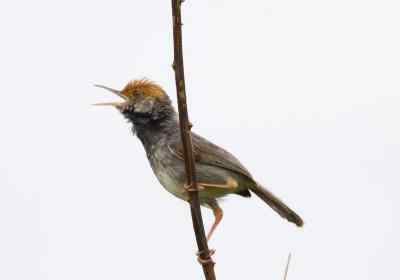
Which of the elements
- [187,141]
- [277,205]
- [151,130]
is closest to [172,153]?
[151,130]

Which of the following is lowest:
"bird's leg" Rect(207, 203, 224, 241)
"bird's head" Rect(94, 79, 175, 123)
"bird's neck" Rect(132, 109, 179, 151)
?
"bird's leg" Rect(207, 203, 224, 241)

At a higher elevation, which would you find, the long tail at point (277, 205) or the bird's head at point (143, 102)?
the bird's head at point (143, 102)

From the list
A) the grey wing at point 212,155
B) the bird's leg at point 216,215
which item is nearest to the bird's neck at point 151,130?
the grey wing at point 212,155

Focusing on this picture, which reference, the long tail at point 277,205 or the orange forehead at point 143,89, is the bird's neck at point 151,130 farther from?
the long tail at point 277,205

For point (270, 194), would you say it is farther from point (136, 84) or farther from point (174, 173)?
point (136, 84)

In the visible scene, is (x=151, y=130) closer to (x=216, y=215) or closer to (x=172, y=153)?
(x=172, y=153)

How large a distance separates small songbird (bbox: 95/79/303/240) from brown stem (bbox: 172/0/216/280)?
2.52m

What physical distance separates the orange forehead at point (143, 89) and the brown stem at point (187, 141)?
10.8 ft

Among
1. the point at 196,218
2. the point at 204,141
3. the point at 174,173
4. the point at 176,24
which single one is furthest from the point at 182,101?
the point at 204,141

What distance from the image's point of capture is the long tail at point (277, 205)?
7.95 meters

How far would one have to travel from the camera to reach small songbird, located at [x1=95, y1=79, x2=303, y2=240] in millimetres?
7289

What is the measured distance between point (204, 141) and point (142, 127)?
0.66 metres

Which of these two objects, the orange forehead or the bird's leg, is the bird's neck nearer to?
the orange forehead

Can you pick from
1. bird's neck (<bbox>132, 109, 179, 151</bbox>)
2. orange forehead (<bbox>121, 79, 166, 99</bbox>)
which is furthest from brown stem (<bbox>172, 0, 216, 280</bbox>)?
orange forehead (<bbox>121, 79, 166, 99</bbox>)
